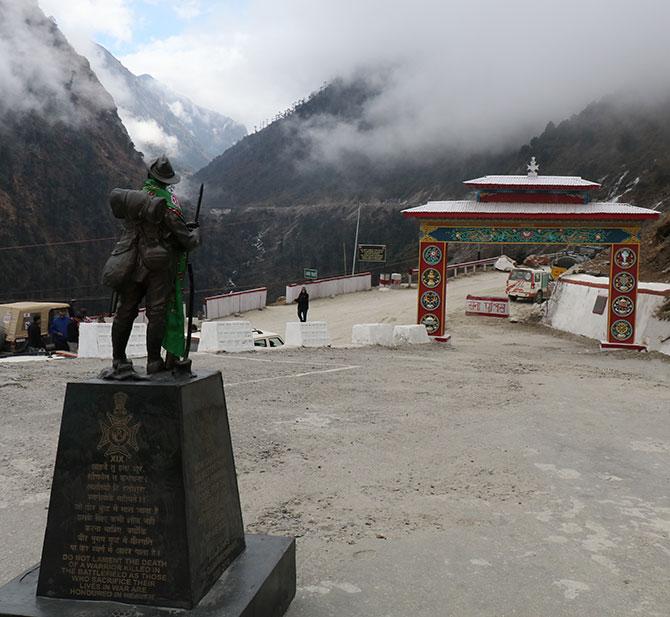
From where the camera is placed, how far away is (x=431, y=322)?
18344 millimetres

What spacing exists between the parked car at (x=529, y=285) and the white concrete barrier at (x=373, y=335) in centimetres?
1339

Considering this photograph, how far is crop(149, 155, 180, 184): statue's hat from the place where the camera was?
4055mm

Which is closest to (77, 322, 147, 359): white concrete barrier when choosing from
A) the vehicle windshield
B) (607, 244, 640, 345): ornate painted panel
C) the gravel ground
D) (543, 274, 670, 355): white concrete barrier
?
the gravel ground

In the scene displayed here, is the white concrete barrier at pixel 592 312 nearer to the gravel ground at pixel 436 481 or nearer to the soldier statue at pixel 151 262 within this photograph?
the gravel ground at pixel 436 481

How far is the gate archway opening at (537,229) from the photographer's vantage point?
695 inches

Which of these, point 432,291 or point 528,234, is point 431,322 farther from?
point 528,234

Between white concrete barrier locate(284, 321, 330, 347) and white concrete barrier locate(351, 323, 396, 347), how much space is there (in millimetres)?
922

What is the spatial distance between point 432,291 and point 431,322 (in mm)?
844

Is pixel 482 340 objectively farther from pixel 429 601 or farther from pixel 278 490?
pixel 429 601

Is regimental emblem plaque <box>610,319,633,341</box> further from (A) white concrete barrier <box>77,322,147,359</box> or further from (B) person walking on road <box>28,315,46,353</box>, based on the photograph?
(B) person walking on road <box>28,315,46,353</box>

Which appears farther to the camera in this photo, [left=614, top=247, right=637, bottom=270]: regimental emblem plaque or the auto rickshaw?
the auto rickshaw

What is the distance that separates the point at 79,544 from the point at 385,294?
→ 29756 mm

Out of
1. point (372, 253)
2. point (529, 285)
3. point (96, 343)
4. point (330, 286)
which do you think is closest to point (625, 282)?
point (529, 285)

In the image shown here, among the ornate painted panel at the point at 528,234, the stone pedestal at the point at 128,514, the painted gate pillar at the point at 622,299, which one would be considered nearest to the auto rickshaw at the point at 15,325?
the ornate painted panel at the point at 528,234
